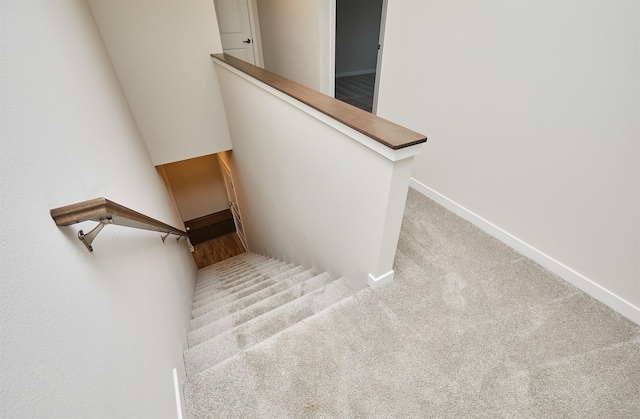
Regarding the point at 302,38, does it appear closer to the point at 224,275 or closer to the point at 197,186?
the point at 224,275

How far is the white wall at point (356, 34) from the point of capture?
6.25 metres

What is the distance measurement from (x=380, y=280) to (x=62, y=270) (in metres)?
1.37

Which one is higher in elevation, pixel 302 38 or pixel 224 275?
pixel 302 38

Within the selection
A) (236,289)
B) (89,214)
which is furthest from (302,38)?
(89,214)

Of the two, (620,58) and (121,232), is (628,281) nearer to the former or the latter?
(620,58)

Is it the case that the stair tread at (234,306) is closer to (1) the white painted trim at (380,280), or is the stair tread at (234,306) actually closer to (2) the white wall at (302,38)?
(1) the white painted trim at (380,280)

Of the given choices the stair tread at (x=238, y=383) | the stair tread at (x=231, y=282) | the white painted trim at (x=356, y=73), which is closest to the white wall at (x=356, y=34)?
the white painted trim at (x=356, y=73)

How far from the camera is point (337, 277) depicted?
209cm

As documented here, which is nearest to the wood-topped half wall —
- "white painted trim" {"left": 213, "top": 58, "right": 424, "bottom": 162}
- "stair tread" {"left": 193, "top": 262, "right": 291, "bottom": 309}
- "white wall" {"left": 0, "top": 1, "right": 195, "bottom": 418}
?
"white painted trim" {"left": 213, "top": 58, "right": 424, "bottom": 162}

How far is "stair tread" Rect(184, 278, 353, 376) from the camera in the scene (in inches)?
55.8

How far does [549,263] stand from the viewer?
1.80 meters

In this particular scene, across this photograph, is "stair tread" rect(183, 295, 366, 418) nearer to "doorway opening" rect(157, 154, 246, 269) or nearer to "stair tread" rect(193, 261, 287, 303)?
"stair tread" rect(193, 261, 287, 303)

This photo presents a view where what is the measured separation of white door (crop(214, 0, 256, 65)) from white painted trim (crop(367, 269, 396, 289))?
4.58m

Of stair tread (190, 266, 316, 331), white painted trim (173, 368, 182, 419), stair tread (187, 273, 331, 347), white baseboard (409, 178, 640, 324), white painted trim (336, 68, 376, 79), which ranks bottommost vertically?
stair tread (190, 266, 316, 331)
